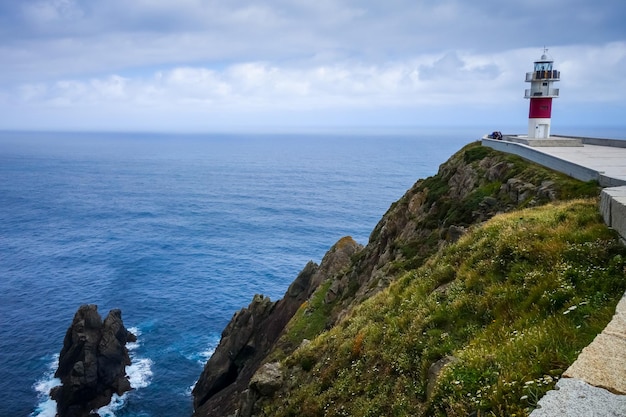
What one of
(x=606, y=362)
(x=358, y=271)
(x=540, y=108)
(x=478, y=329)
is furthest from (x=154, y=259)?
(x=606, y=362)

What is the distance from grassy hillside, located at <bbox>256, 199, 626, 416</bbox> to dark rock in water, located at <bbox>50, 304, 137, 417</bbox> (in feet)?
112

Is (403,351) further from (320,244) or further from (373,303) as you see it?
(320,244)

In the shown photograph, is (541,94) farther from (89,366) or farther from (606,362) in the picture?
(89,366)

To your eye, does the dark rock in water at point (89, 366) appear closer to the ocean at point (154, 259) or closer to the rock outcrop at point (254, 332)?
the ocean at point (154, 259)

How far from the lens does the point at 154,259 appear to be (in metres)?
82.2

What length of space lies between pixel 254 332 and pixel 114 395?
1646cm

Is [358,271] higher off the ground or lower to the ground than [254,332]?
higher

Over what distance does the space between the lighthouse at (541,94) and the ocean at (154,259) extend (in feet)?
138

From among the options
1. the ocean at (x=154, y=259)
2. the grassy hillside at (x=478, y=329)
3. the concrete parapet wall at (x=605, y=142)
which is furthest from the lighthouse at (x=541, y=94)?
the ocean at (x=154, y=259)

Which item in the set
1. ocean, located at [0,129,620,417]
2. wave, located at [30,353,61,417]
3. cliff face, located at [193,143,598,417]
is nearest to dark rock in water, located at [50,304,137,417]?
wave, located at [30,353,61,417]

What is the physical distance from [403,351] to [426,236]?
711 inches

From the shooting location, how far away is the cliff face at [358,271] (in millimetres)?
23297

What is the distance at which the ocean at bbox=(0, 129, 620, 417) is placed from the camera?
49281 millimetres

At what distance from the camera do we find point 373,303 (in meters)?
20.8
